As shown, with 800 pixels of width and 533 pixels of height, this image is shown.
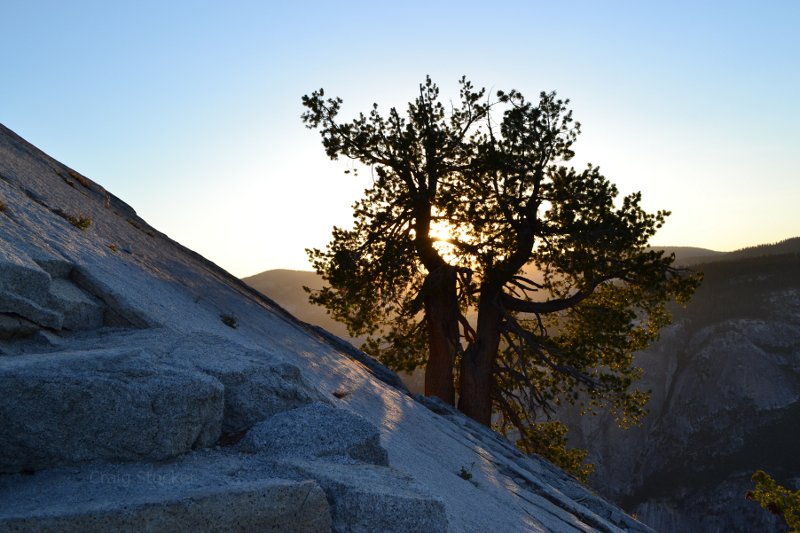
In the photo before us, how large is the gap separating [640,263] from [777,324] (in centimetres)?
3145

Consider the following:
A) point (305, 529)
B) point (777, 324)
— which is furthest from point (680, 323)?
point (305, 529)

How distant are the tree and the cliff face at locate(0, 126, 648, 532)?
33.2 ft

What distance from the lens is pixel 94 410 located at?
228 inches

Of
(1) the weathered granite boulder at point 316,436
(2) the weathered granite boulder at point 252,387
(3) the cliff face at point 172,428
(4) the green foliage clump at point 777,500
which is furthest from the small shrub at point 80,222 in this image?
(4) the green foliage clump at point 777,500

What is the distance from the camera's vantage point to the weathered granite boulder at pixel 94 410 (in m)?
5.57

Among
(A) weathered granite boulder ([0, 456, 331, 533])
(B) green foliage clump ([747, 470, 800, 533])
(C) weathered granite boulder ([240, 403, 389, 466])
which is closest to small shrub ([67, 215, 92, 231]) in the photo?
(C) weathered granite boulder ([240, 403, 389, 466])

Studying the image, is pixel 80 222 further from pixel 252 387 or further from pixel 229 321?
pixel 252 387

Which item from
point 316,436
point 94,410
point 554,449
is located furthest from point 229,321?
point 554,449

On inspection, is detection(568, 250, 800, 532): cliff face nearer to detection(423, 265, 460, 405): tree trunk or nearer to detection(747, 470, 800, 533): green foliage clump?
detection(747, 470, 800, 533): green foliage clump

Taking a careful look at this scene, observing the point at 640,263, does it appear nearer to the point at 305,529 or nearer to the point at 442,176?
the point at 442,176

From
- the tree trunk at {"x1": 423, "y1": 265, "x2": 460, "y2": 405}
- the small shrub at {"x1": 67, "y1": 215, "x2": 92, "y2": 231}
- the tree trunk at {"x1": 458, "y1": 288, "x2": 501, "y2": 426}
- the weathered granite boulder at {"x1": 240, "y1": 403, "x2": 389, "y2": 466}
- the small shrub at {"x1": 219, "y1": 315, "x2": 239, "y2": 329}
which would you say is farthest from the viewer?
the tree trunk at {"x1": 423, "y1": 265, "x2": 460, "y2": 405}

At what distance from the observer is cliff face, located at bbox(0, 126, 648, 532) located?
5270 mm

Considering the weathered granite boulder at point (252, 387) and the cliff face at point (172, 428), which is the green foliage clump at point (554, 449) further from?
the weathered granite boulder at point (252, 387)

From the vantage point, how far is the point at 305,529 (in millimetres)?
5488
